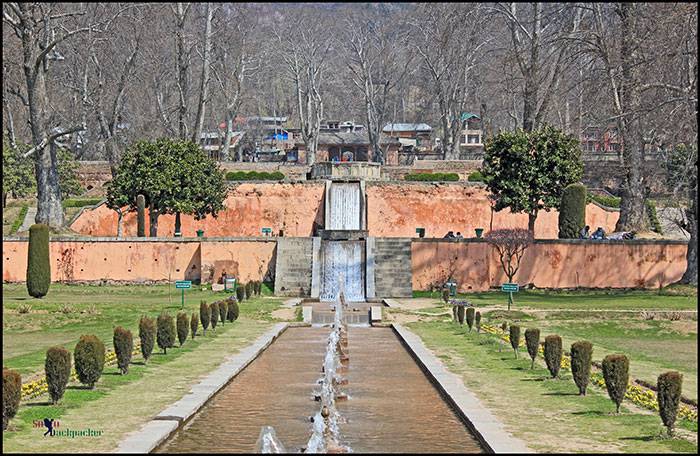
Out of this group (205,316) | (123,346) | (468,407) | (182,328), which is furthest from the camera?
(205,316)

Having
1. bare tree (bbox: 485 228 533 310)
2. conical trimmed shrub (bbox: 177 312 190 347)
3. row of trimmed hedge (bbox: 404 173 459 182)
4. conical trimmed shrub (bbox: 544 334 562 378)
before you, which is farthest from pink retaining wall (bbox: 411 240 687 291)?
conical trimmed shrub (bbox: 544 334 562 378)

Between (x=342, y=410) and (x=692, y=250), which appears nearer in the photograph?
(x=342, y=410)

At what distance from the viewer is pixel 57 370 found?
15.8 m

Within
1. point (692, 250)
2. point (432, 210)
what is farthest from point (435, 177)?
point (692, 250)

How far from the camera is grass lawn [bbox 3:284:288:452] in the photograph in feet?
47.7

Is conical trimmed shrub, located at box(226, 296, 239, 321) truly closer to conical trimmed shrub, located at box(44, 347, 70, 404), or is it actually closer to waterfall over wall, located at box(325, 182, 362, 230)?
conical trimmed shrub, located at box(44, 347, 70, 404)

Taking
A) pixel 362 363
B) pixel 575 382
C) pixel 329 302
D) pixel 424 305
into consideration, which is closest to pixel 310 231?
pixel 329 302

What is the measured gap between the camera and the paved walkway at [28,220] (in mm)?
54544

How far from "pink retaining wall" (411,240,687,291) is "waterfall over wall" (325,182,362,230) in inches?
552

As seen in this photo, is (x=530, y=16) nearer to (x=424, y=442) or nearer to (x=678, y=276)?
(x=678, y=276)

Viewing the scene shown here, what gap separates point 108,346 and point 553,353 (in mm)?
10259

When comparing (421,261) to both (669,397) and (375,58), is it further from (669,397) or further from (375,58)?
(375,58)

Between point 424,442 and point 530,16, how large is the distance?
48040 mm

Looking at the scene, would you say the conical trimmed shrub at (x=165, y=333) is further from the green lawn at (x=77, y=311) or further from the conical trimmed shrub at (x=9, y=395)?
the conical trimmed shrub at (x=9, y=395)
